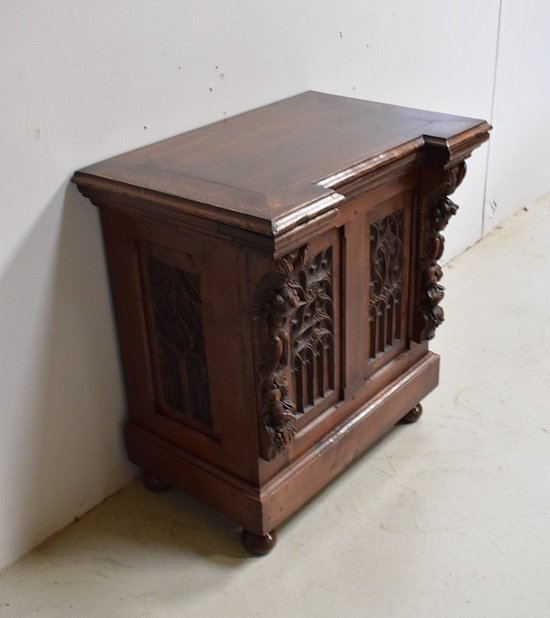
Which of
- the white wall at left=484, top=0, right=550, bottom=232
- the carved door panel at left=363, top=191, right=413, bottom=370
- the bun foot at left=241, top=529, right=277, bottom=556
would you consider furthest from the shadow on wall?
the white wall at left=484, top=0, right=550, bottom=232

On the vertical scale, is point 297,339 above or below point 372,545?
above

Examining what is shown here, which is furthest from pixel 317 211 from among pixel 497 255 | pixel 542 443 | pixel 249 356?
pixel 497 255

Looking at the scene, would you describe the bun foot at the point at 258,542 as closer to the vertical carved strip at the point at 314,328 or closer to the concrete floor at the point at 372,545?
the concrete floor at the point at 372,545

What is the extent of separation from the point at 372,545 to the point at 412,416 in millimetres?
439

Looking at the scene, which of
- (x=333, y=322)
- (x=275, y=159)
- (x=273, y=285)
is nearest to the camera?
(x=273, y=285)

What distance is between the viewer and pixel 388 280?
188cm

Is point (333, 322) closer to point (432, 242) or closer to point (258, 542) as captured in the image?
point (432, 242)

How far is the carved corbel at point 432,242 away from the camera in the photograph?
1.82 meters

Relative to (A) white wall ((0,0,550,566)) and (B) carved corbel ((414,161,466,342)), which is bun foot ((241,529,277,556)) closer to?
(A) white wall ((0,0,550,566))

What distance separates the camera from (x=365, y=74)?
2293 mm

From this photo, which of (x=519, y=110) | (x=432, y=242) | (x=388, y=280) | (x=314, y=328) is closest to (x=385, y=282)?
(x=388, y=280)

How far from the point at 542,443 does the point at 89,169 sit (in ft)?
3.88

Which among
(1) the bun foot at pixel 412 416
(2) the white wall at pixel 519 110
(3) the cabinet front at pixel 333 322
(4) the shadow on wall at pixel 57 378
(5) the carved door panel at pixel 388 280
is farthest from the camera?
(2) the white wall at pixel 519 110

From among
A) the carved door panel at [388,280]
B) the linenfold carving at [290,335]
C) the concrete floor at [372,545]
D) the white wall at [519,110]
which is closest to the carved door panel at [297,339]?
the linenfold carving at [290,335]
